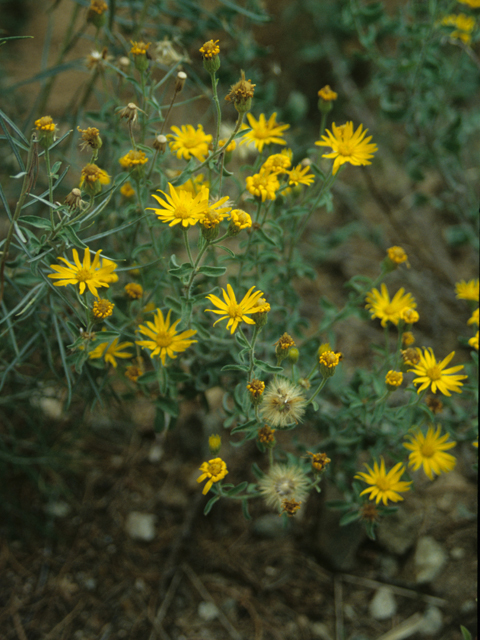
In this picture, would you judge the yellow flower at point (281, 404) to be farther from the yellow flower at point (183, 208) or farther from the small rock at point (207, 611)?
the small rock at point (207, 611)

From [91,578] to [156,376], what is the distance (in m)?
0.99

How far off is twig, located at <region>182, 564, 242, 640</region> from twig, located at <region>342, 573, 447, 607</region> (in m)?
0.45

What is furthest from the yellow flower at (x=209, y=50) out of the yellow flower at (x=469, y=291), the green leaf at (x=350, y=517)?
the green leaf at (x=350, y=517)

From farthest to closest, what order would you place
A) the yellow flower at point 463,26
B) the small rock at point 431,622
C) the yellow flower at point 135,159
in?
1. the yellow flower at point 463,26
2. the small rock at point 431,622
3. the yellow flower at point 135,159

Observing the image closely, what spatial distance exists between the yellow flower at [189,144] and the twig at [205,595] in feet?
4.88

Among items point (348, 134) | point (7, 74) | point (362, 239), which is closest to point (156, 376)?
point (348, 134)

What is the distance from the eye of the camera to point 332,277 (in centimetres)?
307

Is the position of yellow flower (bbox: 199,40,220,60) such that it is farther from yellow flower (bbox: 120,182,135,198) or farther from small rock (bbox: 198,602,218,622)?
small rock (bbox: 198,602,218,622)

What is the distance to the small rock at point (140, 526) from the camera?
2.09 meters

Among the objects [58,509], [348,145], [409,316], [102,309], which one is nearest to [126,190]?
[102,309]

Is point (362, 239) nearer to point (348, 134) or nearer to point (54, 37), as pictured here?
point (348, 134)

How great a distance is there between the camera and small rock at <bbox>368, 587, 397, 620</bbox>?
6.31 feet

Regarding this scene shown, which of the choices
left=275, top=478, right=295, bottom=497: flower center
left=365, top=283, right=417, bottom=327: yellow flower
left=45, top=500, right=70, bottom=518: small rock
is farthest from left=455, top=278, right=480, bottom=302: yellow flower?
left=45, top=500, right=70, bottom=518: small rock

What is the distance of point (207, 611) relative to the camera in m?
1.91
